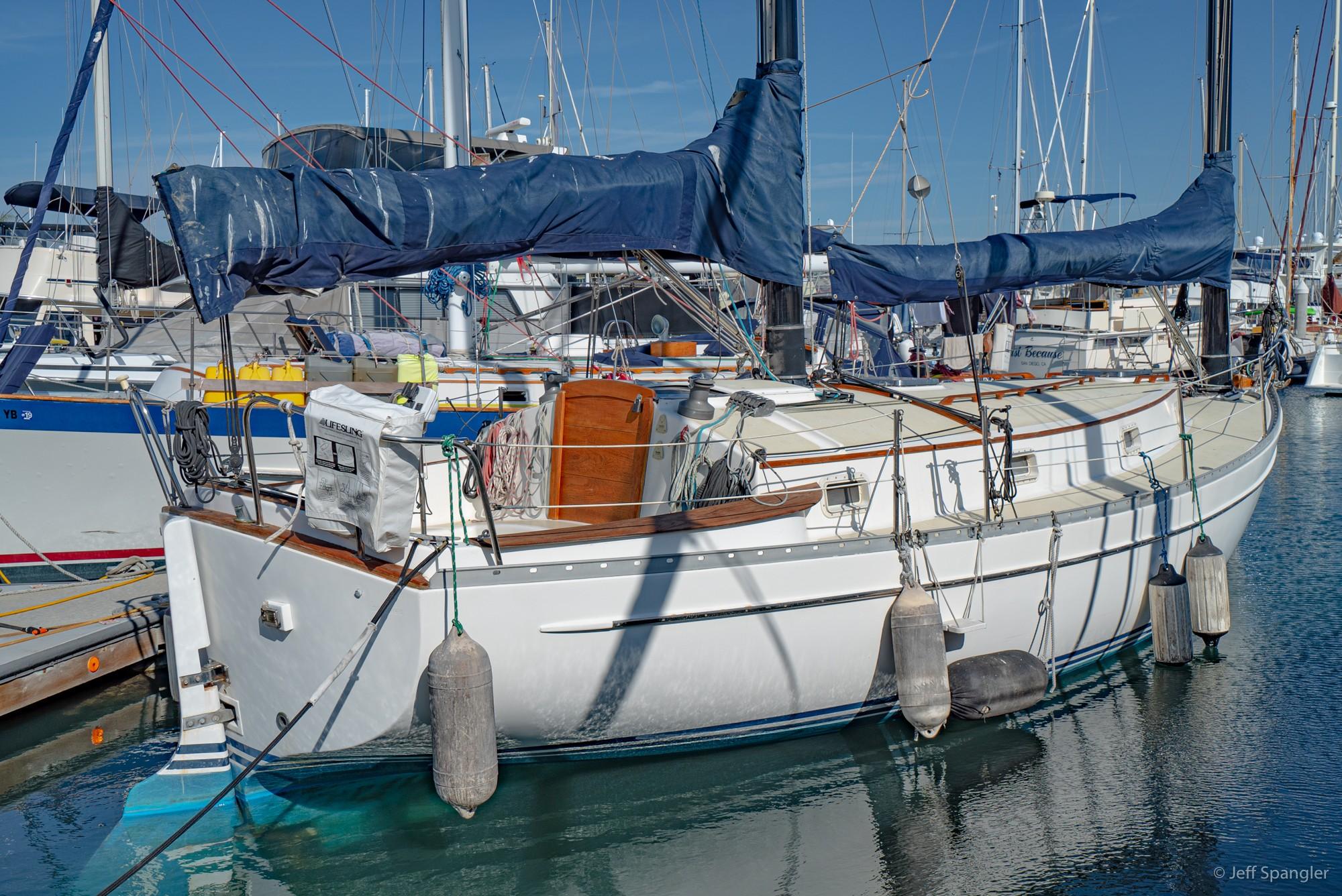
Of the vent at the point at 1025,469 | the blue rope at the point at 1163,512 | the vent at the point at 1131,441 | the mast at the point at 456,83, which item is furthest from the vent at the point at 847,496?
the mast at the point at 456,83

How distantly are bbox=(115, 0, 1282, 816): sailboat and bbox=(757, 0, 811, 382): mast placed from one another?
23 mm

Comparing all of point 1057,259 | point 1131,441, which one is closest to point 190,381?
point 1057,259

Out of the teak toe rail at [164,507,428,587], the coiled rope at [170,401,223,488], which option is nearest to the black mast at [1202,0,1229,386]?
the teak toe rail at [164,507,428,587]

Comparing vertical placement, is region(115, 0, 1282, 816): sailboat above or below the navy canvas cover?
below

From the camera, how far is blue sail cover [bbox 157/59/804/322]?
4.79 meters

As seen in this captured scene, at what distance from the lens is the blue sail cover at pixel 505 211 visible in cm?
479

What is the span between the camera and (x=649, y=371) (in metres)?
14.4

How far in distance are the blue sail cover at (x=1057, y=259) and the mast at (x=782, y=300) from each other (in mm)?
588

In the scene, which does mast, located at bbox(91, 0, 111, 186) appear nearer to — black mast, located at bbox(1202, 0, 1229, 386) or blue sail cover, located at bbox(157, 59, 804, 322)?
blue sail cover, located at bbox(157, 59, 804, 322)

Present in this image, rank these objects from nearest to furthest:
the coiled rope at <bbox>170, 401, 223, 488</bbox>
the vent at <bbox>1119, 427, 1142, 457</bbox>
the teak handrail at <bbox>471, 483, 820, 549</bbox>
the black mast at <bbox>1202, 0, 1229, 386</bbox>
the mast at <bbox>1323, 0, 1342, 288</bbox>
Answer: the teak handrail at <bbox>471, 483, 820, 549</bbox> < the coiled rope at <bbox>170, 401, 223, 488</bbox> < the vent at <bbox>1119, 427, 1142, 457</bbox> < the black mast at <bbox>1202, 0, 1229, 386</bbox> < the mast at <bbox>1323, 0, 1342, 288</bbox>

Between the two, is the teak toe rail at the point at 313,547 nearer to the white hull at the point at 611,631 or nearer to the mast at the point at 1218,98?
the white hull at the point at 611,631

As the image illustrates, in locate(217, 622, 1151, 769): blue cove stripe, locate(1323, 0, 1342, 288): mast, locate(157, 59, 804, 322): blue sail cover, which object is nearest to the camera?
locate(157, 59, 804, 322): blue sail cover

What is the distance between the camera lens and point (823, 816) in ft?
18.3

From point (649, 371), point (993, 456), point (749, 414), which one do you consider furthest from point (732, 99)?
point (649, 371)
